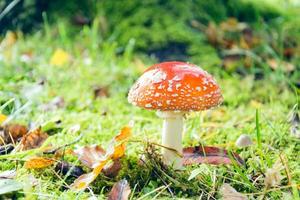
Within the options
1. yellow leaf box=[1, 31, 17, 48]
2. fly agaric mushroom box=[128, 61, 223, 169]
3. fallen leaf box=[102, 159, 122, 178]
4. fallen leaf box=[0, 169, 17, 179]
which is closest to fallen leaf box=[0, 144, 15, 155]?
fallen leaf box=[0, 169, 17, 179]

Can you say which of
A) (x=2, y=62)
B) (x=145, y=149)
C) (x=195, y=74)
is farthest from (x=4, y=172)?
(x=2, y=62)

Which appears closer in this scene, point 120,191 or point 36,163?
point 120,191

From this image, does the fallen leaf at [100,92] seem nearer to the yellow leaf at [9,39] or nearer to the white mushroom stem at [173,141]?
the yellow leaf at [9,39]

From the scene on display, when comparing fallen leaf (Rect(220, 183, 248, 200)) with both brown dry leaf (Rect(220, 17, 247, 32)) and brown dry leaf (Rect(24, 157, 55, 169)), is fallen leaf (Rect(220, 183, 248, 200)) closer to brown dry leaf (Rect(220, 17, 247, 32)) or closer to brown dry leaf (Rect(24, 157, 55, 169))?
brown dry leaf (Rect(24, 157, 55, 169))

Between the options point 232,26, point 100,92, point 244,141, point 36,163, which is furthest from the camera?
point 232,26

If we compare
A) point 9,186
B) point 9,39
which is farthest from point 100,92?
point 9,186

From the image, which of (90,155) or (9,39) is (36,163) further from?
(9,39)
